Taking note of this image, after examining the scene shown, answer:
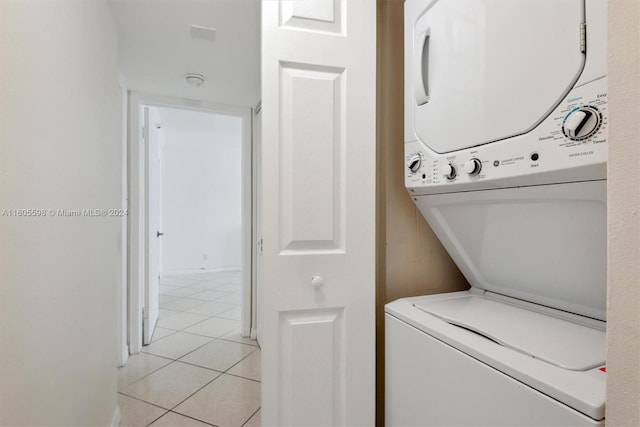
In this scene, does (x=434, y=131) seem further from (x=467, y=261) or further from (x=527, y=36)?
(x=467, y=261)

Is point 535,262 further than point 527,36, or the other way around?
point 535,262

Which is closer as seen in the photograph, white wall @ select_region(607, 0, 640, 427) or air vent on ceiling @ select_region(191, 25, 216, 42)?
white wall @ select_region(607, 0, 640, 427)

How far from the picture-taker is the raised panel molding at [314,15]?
1.08 metres

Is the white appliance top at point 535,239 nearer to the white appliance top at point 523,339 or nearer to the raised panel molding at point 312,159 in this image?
the white appliance top at point 523,339

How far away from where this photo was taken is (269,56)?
106 centimetres

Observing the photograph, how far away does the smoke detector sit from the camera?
2305mm

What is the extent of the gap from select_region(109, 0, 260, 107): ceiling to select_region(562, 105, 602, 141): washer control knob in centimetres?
148

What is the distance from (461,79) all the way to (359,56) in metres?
0.43

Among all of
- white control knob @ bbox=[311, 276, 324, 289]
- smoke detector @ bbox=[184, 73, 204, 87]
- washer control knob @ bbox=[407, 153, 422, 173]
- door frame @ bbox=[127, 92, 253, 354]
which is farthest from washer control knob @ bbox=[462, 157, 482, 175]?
door frame @ bbox=[127, 92, 253, 354]

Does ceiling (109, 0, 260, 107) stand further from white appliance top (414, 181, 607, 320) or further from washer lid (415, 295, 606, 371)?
washer lid (415, 295, 606, 371)

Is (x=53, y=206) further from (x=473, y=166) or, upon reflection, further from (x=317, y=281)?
(x=473, y=166)

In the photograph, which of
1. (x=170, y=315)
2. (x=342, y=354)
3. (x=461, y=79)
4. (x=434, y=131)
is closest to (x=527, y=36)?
(x=461, y=79)

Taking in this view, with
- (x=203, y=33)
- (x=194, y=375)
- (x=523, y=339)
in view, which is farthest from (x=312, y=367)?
(x=203, y=33)

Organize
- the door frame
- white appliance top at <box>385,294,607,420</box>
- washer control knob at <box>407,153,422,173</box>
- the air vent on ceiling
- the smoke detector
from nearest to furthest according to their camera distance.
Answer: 1. white appliance top at <box>385,294,607,420</box>
2. washer control knob at <box>407,153,422,173</box>
3. the air vent on ceiling
4. the smoke detector
5. the door frame
